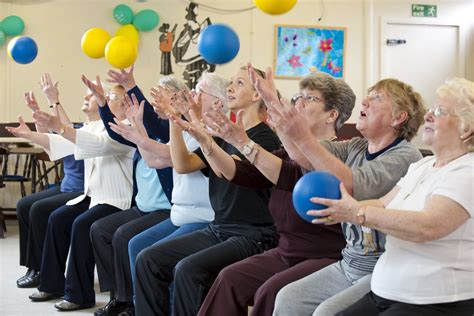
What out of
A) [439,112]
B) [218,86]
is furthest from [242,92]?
[439,112]

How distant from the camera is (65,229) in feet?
12.3

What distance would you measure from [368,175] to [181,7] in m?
5.65

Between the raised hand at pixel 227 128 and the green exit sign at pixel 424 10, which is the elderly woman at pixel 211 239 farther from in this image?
the green exit sign at pixel 424 10

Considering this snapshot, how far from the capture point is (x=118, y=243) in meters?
3.26

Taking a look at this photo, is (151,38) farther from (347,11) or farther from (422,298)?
(422,298)

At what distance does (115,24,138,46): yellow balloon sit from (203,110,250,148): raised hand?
4.89m

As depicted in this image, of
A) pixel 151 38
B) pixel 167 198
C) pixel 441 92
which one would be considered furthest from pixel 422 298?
pixel 151 38

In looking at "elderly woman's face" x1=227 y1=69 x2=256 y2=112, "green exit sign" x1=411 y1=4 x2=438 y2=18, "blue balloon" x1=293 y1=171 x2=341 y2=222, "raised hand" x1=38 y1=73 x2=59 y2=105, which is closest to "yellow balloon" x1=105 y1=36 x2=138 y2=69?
"raised hand" x1=38 y1=73 x2=59 y2=105

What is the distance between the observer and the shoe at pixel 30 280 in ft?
13.2

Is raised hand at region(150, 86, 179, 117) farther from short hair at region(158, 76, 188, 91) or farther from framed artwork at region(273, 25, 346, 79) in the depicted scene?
framed artwork at region(273, 25, 346, 79)

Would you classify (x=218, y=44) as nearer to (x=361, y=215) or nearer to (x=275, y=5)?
(x=275, y=5)

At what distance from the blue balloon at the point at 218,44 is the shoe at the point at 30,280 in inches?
68.7

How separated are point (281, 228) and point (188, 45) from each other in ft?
16.9

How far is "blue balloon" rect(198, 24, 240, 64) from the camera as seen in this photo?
372 cm
